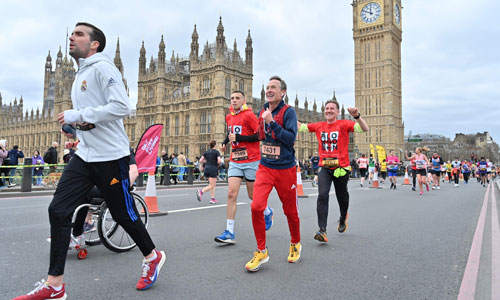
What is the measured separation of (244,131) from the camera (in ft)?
16.5

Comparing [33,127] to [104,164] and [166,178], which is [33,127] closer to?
[166,178]

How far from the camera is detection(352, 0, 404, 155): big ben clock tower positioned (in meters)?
71.6

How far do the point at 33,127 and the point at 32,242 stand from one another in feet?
275

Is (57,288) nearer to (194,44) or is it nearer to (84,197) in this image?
(84,197)

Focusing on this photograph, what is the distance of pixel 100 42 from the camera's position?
117 inches

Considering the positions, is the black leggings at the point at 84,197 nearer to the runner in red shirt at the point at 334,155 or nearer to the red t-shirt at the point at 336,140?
the runner in red shirt at the point at 334,155

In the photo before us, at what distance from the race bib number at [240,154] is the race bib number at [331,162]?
114 centimetres

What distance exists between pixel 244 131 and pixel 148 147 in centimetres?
138

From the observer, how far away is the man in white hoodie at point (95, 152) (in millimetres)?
2629

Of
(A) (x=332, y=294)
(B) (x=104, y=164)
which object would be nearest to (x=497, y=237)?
(A) (x=332, y=294)

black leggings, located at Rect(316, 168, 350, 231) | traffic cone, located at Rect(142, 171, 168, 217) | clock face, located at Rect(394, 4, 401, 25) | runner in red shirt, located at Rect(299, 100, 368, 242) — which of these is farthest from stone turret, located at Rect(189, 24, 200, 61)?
black leggings, located at Rect(316, 168, 350, 231)

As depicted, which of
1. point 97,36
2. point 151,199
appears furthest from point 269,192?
point 151,199

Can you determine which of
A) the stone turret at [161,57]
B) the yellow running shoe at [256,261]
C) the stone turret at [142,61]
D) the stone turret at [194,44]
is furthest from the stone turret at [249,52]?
the yellow running shoe at [256,261]

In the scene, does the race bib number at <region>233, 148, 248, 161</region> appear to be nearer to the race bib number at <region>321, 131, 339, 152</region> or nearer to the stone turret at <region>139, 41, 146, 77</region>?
the race bib number at <region>321, 131, 339, 152</region>
